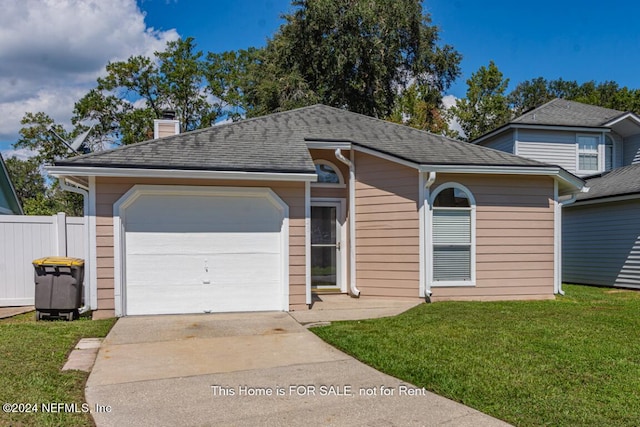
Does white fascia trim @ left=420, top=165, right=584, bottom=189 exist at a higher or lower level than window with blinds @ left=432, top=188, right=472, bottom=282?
higher

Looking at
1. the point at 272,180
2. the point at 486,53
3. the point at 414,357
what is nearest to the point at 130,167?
the point at 272,180

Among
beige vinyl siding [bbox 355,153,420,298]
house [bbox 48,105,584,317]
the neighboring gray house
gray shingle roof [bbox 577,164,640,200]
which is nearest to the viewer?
house [bbox 48,105,584,317]

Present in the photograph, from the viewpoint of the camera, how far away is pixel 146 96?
2747cm

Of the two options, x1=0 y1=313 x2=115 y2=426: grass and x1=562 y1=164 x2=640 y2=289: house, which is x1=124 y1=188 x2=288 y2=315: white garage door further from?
x1=562 y1=164 x2=640 y2=289: house

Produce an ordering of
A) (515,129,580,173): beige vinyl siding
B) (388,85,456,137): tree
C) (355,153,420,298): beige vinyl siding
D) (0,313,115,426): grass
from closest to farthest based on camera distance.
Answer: (0,313,115,426): grass
(355,153,420,298): beige vinyl siding
(515,129,580,173): beige vinyl siding
(388,85,456,137): tree

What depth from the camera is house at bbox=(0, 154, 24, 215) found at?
15.5m

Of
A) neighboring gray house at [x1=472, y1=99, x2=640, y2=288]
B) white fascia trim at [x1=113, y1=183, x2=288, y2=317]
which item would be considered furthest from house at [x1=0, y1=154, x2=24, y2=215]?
neighboring gray house at [x1=472, y1=99, x2=640, y2=288]

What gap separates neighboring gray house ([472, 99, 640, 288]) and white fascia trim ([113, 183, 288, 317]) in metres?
7.47

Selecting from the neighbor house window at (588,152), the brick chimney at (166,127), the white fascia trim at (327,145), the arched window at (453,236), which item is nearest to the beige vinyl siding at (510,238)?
the arched window at (453,236)

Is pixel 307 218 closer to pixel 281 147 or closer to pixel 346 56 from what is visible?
pixel 281 147

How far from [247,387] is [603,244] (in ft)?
42.7

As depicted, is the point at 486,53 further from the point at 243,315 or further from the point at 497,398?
the point at 497,398

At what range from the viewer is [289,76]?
22.1 m

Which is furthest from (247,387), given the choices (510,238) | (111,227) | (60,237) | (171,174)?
(60,237)
